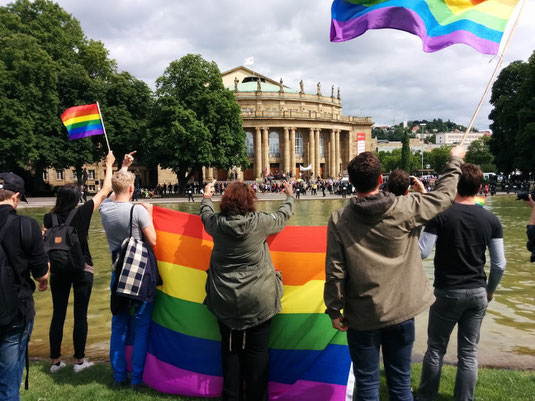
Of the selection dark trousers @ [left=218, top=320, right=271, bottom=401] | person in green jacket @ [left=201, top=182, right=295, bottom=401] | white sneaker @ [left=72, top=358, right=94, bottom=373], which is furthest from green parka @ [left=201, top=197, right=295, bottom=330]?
white sneaker @ [left=72, top=358, right=94, bottom=373]

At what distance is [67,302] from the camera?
15.5ft

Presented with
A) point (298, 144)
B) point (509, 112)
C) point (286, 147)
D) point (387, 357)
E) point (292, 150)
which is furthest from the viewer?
point (298, 144)

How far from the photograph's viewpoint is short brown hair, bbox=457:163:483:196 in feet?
11.5

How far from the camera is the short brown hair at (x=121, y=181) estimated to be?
4.35m

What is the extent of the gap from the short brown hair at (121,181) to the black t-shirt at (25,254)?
3.61 ft

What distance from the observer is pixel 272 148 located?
84188mm

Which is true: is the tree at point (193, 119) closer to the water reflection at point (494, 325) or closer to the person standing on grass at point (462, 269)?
the water reflection at point (494, 325)

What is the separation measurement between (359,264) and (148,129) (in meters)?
46.5

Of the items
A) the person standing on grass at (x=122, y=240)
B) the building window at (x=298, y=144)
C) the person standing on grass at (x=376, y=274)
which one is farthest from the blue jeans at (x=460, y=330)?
the building window at (x=298, y=144)

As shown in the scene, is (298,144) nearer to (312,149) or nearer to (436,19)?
(312,149)

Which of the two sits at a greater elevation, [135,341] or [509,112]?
[509,112]

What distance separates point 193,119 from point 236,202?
4336 cm

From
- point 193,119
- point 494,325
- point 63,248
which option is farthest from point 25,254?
point 193,119

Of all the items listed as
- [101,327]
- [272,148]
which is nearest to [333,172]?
[272,148]
